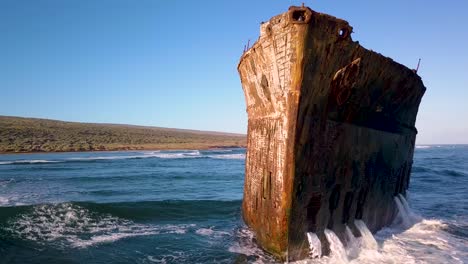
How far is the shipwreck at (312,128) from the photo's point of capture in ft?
18.6

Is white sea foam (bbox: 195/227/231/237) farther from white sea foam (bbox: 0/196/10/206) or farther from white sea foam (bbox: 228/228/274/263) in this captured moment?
white sea foam (bbox: 0/196/10/206)

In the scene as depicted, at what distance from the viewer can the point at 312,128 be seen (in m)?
5.91

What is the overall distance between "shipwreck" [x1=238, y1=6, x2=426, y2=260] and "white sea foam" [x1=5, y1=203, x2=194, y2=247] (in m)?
3.12

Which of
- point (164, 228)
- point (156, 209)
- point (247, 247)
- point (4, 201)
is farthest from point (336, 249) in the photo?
point (4, 201)

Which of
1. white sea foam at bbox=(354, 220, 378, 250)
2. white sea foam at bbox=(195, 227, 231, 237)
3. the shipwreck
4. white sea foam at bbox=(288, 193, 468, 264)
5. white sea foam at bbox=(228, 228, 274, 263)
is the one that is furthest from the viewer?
white sea foam at bbox=(195, 227, 231, 237)

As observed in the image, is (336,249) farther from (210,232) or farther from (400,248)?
(210,232)

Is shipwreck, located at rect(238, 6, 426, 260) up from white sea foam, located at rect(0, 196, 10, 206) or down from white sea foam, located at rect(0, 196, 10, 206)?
up

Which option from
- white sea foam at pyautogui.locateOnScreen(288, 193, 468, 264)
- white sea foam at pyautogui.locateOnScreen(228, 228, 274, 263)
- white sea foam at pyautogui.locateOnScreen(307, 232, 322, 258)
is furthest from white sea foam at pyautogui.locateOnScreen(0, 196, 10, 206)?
white sea foam at pyautogui.locateOnScreen(288, 193, 468, 264)

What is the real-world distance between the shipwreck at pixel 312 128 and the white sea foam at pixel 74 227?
10.2 ft

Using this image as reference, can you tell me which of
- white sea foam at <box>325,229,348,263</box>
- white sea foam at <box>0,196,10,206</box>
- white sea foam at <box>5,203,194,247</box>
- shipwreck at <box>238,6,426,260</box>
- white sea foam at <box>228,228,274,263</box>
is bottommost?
white sea foam at <box>0,196,10,206</box>

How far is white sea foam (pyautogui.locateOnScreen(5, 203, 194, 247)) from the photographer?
8266mm

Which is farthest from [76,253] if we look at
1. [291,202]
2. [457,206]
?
[457,206]

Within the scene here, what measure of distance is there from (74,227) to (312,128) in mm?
6928

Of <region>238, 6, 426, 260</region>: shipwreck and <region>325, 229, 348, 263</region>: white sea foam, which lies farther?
<region>325, 229, 348, 263</region>: white sea foam
